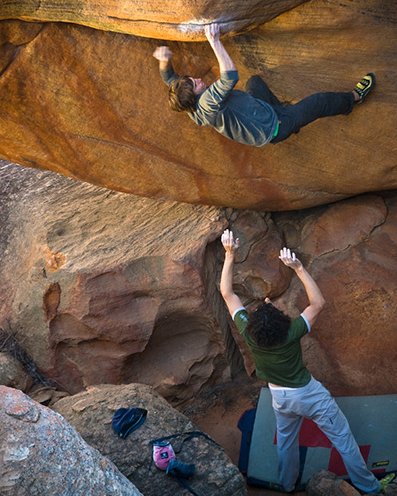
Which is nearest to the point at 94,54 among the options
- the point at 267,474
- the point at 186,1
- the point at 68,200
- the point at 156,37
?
the point at 156,37

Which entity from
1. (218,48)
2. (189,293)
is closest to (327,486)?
(189,293)

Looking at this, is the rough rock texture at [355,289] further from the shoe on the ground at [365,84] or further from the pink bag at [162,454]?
the pink bag at [162,454]

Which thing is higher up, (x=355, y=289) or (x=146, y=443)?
(x=146, y=443)

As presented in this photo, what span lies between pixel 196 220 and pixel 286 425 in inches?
75.1

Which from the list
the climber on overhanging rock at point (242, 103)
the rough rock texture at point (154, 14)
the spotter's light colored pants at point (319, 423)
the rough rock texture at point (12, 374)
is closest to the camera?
the climber on overhanging rock at point (242, 103)

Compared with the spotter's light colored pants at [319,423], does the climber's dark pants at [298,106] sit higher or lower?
higher

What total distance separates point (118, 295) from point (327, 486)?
7.41 feet

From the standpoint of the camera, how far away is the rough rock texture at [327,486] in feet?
19.6

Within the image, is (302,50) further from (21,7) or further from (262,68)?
(21,7)

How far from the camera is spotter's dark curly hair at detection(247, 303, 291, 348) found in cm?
556

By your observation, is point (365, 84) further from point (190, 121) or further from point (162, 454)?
point (162, 454)

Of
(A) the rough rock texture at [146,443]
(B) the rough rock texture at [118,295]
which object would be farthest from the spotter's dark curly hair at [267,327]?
(B) the rough rock texture at [118,295]

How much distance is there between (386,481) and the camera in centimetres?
638

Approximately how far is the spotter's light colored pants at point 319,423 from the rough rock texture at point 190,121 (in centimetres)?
173
